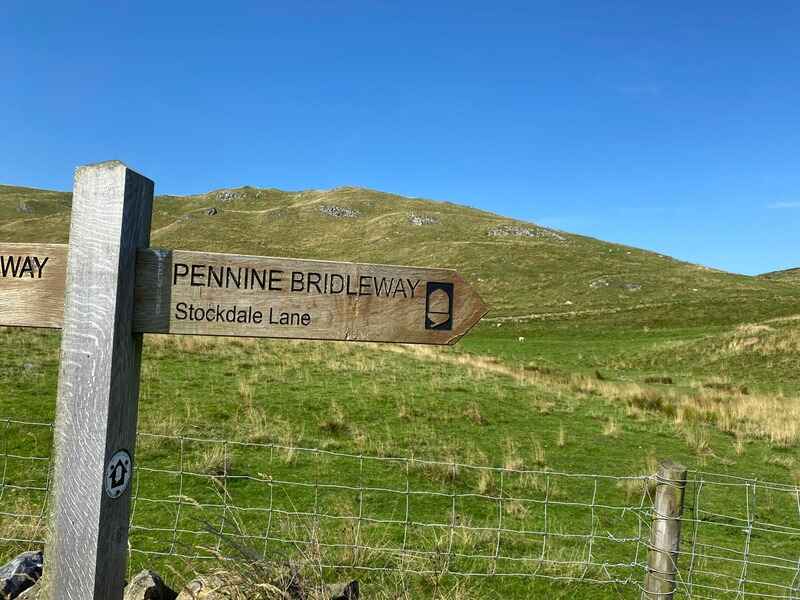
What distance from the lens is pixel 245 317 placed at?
2.63 metres

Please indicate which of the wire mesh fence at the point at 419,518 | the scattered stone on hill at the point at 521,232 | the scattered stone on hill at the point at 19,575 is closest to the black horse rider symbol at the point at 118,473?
the wire mesh fence at the point at 419,518

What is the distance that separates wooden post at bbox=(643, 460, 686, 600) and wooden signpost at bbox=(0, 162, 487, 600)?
2150 mm

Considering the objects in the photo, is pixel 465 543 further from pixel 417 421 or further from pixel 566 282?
pixel 566 282

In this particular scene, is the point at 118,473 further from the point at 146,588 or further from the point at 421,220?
the point at 421,220

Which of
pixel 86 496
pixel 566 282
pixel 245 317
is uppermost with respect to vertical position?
pixel 566 282

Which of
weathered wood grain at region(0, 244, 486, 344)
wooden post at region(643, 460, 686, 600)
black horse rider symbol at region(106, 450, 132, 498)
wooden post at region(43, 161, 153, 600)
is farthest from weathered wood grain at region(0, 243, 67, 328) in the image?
wooden post at region(643, 460, 686, 600)

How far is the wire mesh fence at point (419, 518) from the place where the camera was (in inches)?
203

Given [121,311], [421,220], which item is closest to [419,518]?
[121,311]

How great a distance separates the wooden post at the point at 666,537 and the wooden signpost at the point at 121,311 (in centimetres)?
215

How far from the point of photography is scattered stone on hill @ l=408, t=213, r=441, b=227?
92812mm

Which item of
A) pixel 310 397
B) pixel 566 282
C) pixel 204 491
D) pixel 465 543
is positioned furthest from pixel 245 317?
pixel 566 282

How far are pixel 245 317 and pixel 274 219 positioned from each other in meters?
103

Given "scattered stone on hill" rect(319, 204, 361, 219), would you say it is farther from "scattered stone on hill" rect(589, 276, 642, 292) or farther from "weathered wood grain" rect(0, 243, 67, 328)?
"weathered wood grain" rect(0, 243, 67, 328)

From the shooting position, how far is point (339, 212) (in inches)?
4181
